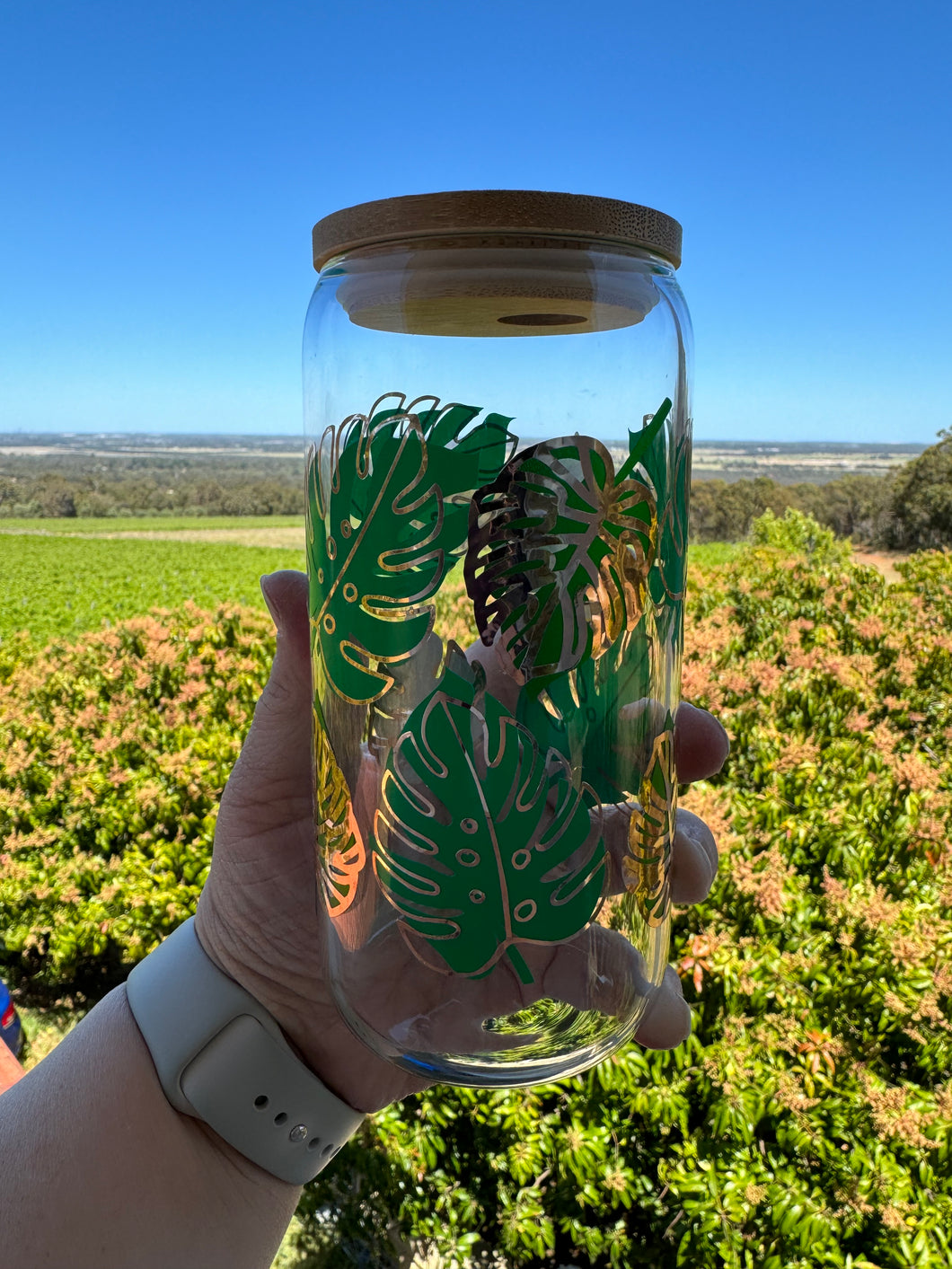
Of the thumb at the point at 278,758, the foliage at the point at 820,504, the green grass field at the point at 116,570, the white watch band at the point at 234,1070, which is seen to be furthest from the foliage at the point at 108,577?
the foliage at the point at 820,504

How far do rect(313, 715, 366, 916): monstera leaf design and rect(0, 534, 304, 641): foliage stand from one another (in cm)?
1770

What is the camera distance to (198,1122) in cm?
147

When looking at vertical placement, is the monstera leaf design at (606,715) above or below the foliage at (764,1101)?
above

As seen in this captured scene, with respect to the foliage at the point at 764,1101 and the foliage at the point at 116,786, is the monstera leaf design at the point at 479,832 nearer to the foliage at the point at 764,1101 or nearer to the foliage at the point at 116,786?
the foliage at the point at 764,1101

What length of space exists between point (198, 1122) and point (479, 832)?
820mm

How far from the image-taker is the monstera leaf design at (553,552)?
101 cm

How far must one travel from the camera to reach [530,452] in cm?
100

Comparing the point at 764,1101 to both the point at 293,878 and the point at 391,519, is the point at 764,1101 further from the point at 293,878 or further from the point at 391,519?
A: the point at 391,519

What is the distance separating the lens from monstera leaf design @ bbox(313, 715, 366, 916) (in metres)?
1.17

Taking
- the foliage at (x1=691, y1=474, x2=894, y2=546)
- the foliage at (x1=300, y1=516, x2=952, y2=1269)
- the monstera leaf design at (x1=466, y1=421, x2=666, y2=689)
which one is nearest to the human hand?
the monstera leaf design at (x1=466, y1=421, x2=666, y2=689)

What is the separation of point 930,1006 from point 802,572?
3.09 m

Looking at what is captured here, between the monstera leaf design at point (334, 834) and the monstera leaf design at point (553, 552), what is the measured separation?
303 mm

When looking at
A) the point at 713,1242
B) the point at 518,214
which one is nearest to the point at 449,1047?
the point at 518,214

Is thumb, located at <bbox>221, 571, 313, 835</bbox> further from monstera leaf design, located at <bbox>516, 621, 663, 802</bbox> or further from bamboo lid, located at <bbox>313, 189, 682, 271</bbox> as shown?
bamboo lid, located at <bbox>313, 189, 682, 271</bbox>
